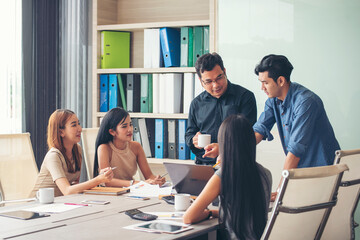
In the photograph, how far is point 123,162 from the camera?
3.29 metres

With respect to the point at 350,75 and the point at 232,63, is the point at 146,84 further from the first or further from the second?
the point at 350,75

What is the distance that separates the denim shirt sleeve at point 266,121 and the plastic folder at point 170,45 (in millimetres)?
1299

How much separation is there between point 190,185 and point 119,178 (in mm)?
868

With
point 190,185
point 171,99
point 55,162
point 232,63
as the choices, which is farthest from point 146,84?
point 190,185

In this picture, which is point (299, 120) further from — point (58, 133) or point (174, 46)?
point (174, 46)

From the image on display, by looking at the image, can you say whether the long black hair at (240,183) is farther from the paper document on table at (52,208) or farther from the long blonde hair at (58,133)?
the long blonde hair at (58,133)

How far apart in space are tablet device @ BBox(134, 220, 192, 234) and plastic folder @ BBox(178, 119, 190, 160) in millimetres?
1997

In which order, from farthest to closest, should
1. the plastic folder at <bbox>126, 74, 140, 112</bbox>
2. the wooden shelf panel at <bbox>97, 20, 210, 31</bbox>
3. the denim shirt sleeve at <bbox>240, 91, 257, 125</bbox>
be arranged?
the plastic folder at <bbox>126, 74, 140, 112</bbox>
the wooden shelf panel at <bbox>97, 20, 210, 31</bbox>
the denim shirt sleeve at <bbox>240, 91, 257, 125</bbox>

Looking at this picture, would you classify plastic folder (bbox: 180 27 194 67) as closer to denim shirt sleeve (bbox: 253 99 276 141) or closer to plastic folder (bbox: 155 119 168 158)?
plastic folder (bbox: 155 119 168 158)

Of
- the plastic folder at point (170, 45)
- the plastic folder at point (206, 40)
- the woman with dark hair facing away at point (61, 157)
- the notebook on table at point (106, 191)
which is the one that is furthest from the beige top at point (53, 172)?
the plastic folder at point (206, 40)

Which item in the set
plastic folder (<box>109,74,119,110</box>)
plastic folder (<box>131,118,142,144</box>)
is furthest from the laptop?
plastic folder (<box>109,74,119,110</box>)

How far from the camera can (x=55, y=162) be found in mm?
2877

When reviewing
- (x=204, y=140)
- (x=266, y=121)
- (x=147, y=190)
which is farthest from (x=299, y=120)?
(x=147, y=190)

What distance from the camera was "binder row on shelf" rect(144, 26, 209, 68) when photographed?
3.99m
